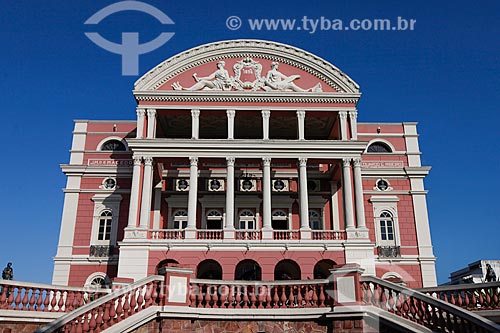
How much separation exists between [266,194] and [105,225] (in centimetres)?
1000

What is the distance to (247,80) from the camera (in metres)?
27.0

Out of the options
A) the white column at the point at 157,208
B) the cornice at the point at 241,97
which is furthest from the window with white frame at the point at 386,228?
the white column at the point at 157,208

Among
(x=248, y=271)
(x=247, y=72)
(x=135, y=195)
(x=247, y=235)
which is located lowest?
(x=248, y=271)

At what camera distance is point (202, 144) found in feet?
82.1

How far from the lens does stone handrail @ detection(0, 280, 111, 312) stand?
11.2 metres

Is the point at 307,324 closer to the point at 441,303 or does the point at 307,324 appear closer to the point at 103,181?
the point at 441,303

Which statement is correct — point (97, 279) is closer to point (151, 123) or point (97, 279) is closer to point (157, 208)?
point (157, 208)

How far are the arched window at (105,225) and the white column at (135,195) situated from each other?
4.01 m

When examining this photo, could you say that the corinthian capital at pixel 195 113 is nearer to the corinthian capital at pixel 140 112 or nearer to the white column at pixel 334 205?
the corinthian capital at pixel 140 112

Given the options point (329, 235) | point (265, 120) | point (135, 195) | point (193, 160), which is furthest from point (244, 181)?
point (135, 195)

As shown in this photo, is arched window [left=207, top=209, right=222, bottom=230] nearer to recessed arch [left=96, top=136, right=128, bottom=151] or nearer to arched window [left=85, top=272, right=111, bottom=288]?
arched window [left=85, top=272, right=111, bottom=288]

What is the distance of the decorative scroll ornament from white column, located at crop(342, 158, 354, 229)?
4868 millimetres

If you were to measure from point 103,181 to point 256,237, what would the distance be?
10749 mm

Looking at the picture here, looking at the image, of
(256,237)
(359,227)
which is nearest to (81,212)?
(256,237)
